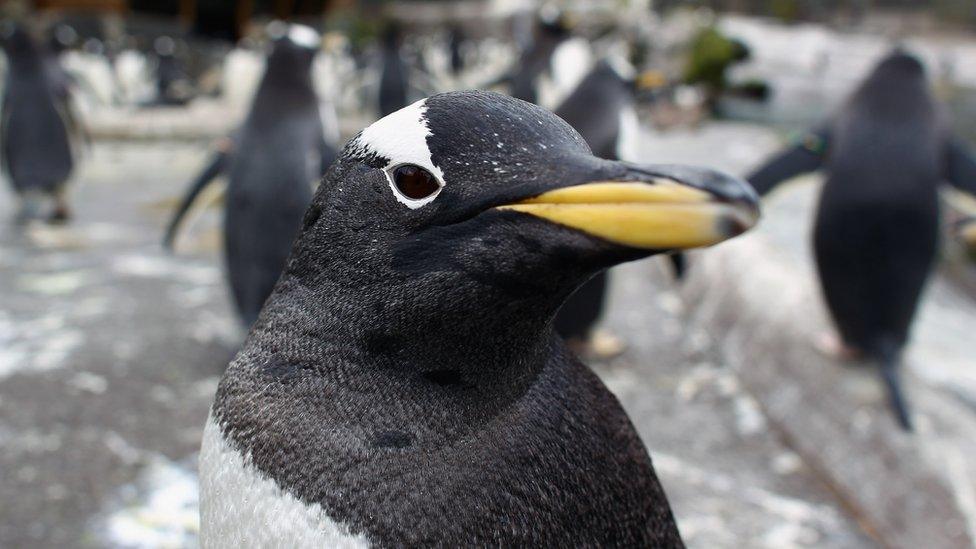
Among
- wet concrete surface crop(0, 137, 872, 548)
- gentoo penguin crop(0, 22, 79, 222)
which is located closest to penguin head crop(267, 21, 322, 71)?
wet concrete surface crop(0, 137, 872, 548)

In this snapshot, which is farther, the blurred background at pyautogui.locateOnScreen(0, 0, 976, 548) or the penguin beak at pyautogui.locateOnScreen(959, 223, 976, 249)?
the penguin beak at pyautogui.locateOnScreen(959, 223, 976, 249)

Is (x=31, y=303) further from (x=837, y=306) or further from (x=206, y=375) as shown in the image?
(x=837, y=306)

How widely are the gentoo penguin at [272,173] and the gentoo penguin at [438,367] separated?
6.80 ft

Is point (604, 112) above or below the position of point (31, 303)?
above

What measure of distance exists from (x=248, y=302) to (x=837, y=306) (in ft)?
7.25

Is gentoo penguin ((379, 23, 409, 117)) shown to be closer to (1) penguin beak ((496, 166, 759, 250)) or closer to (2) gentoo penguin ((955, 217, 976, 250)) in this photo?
(2) gentoo penguin ((955, 217, 976, 250))

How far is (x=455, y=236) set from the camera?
31.3 inches

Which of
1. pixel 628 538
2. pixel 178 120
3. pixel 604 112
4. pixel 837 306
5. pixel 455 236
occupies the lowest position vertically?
pixel 178 120

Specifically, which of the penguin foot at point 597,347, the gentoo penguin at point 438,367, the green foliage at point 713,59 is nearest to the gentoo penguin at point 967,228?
the penguin foot at point 597,347

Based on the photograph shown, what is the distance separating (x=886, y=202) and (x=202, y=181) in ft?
9.01

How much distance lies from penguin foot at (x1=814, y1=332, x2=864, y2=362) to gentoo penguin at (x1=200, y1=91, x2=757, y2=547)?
7.40 ft

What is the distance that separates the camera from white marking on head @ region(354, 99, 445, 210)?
2.65 feet

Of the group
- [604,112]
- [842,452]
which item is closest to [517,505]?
[842,452]

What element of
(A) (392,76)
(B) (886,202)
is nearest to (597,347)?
(B) (886,202)
